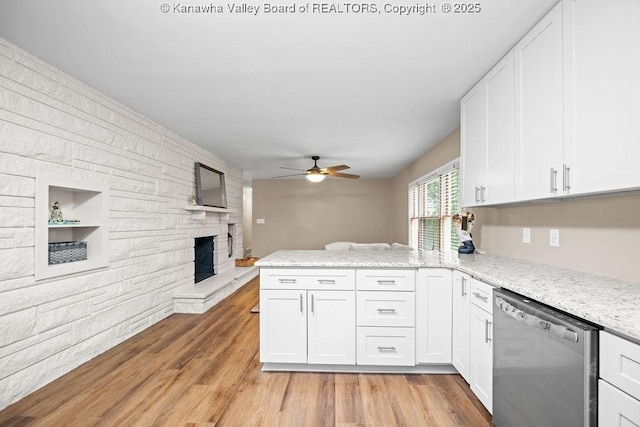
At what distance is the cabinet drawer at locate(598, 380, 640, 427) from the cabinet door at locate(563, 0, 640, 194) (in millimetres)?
789

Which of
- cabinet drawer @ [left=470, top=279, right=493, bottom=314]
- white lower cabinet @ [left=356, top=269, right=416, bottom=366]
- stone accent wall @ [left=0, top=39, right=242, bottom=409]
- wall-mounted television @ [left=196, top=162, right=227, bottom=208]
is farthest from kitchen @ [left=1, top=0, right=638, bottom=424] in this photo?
wall-mounted television @ [left=196, top=162, right=227, bottom=208]

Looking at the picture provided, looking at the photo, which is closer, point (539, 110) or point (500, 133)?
point (539, 110)

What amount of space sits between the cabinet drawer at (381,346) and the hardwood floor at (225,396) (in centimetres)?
13

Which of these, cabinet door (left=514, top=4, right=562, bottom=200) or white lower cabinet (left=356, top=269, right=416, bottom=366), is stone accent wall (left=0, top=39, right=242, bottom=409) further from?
cabinet door (left=514, top=4, right=562, bottom=200)

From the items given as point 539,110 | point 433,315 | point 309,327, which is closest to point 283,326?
point 309,327

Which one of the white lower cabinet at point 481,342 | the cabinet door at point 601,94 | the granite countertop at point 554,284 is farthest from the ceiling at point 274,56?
the white lower cabinet at point 481,342

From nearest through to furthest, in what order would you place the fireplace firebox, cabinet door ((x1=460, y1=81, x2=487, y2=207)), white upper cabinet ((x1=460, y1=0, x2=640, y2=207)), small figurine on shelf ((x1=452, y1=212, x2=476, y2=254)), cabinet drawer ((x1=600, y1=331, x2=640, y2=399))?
cabinet drawer ((x1=600, y1=331, x2=640, y2=399)) → white upper cabinet ((x1=460, y1=0, x2=640, y2=207)) → cabinet door ((x1=460, y1=81, x2=487, y2=207)) → small figurine on shelf ((x1=452, y1=212, x2=476, y2=254)) → the fireplace firebox

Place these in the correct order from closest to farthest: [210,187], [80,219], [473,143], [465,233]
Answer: [473,143] < [80,219] < [465,233] < [210,187]

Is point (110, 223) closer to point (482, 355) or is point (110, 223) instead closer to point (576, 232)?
point (482, 355)

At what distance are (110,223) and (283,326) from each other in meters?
1.94

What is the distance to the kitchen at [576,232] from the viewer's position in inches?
66.6

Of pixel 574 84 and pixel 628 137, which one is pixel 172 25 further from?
pixel 628 137

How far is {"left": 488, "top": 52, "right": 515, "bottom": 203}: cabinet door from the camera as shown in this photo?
7.35 ft

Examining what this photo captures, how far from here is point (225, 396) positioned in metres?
2.30
